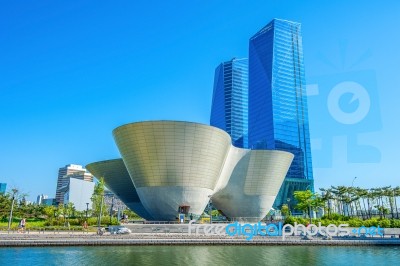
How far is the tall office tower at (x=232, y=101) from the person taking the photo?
186250 mm

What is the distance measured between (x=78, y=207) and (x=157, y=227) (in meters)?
126

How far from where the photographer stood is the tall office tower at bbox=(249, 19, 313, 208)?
13725cm

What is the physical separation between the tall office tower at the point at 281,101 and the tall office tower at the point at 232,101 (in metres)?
30.5

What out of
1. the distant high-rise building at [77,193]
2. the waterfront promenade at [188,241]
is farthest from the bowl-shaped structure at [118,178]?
the distant high-rise building at [77,193]

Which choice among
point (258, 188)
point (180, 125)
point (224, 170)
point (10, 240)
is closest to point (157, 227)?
point (180, 125)

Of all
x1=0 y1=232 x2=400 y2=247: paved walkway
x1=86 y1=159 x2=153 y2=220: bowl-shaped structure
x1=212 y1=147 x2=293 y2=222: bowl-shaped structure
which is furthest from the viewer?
x1=86 y1=159 x2=153 y2=220: bowl-shaped structure

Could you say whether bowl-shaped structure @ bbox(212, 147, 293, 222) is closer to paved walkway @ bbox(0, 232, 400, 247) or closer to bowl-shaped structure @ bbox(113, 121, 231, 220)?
bowl-shaped structure @ bbox(113, 121, 231, 220)

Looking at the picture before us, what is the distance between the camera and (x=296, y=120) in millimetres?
142875

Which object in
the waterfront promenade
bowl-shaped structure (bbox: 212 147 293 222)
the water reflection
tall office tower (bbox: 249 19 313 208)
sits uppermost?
tall office tower (bbox: 249 19 313 208)

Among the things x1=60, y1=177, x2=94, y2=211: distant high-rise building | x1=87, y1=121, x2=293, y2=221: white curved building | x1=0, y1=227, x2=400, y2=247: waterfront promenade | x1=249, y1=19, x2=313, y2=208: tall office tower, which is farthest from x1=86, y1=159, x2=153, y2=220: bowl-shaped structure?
x1=60, y1=177, x2=94, y2=211: distant high-rise building

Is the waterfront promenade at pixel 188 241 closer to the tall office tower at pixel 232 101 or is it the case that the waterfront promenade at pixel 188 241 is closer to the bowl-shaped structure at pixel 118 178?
the bowl-shaped structure at pixel 118 178

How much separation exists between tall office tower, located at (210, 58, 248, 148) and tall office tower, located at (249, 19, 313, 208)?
30.5 meters

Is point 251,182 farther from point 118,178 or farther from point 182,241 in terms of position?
point 182,241

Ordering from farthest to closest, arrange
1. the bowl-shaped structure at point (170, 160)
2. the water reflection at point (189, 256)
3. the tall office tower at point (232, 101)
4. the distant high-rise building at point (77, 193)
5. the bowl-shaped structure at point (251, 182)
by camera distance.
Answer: the tall office tower at point (232, 101), the distant high-rise building at point (77, 193), the bowl-shaped structure at point (251, 182), the bowl-shaped structure at point (170, 160), the water reflection at point (189, 256)
